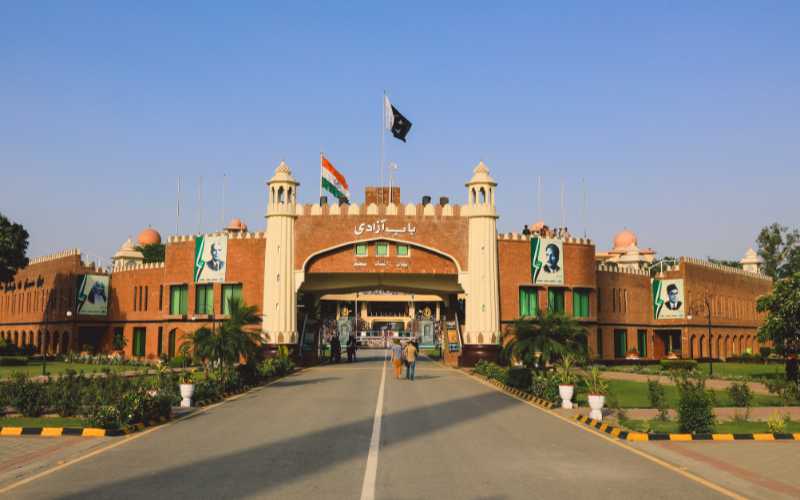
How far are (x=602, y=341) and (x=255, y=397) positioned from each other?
33051 mm

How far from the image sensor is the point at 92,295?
2165 inches

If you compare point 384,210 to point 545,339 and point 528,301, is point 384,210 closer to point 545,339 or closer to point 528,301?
point 528,301

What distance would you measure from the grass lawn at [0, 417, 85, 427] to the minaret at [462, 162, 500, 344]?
2911 centimetres

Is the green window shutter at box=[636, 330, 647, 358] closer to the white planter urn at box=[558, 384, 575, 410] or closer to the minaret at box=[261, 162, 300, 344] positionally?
the minaret at box=[261, 162, 300, 344]

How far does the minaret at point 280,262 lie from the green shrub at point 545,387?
72.1 ft

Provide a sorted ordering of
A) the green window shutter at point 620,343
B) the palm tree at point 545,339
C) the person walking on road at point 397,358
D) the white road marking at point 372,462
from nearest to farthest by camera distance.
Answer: the white road marking at point 372,462 < the palm tree at point 545,339 < the person walking on road at point 397,358 < the green window shutter at point 620,343

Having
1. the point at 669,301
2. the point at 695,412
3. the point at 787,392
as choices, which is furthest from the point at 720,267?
the point at 695,412

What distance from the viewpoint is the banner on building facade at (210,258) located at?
1850 inches

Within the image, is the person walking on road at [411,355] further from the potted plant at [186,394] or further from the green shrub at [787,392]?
the green shrub at [787,392]

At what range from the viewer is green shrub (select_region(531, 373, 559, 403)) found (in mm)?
22341

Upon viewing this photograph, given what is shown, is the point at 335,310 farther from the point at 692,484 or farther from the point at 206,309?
the point at 692,484

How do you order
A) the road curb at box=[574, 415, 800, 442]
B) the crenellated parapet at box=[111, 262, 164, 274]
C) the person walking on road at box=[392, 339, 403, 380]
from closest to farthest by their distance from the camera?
the road curb at box=[574, 415, 800, 442], the person walking on road at box=[392, 339, 403, 380], the crenellated parapet at box=[111, 262, 164, 274]

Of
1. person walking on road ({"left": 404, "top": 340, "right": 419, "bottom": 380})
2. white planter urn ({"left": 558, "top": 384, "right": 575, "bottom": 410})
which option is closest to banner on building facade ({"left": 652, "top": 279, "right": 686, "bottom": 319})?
person walking on road ({"left": 404, "top": 340, "right": 419, "bottom": 380})

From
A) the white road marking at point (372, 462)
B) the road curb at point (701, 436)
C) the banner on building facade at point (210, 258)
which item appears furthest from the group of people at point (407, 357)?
the road curb at point (701, 436)
